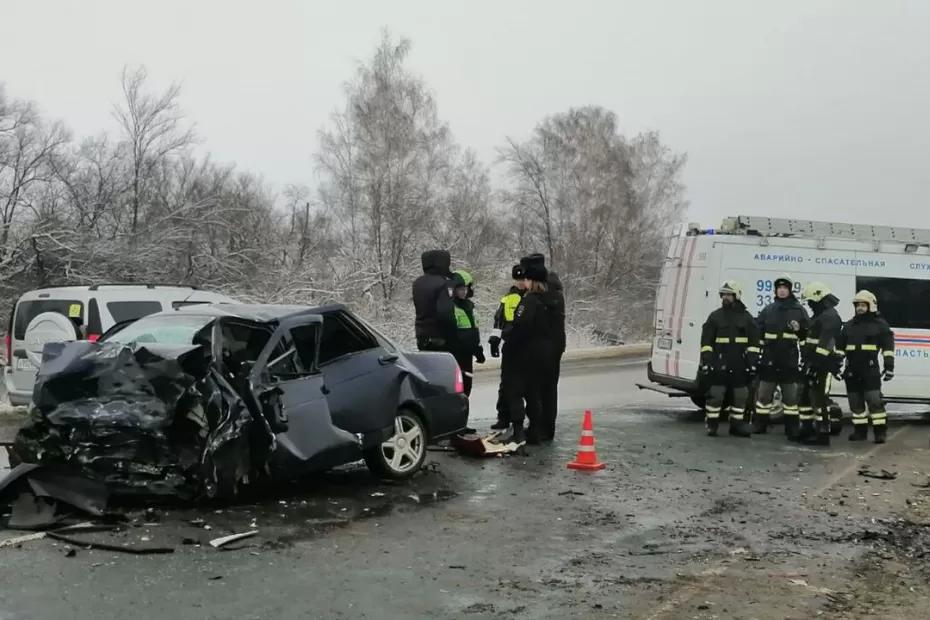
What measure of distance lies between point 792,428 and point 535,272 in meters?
3.87

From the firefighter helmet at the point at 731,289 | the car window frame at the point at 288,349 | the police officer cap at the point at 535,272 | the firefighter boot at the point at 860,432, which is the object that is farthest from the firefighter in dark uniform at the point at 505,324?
the firefighter boot at the point at 860,432

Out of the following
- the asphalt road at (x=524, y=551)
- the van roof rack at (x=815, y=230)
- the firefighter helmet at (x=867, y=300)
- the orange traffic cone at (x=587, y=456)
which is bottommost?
the asphalt road at (x=524, y=551)

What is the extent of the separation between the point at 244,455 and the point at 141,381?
85 cm

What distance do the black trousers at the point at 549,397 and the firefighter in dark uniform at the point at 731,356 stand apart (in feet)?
7.26

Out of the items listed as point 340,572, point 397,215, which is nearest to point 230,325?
point 340,572

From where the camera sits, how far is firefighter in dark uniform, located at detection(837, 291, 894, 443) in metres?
10.6

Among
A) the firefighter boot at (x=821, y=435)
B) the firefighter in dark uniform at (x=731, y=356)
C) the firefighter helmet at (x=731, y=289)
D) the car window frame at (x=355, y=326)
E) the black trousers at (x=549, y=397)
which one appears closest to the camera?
the car window frame at (x=355, y=326)

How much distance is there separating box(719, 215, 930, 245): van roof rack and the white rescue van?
0.08 feet

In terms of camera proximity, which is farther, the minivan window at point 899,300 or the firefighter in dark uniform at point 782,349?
the minivan window at point 899,300

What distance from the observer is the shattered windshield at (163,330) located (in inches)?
265

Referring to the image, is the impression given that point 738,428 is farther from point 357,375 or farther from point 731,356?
point 357,375

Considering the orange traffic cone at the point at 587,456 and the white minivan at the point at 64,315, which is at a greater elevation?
the white minivan at the point at 64,315

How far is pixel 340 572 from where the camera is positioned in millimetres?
5051

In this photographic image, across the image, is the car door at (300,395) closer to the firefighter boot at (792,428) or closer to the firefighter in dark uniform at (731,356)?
the firefighter in dark uniform at (731,356)
